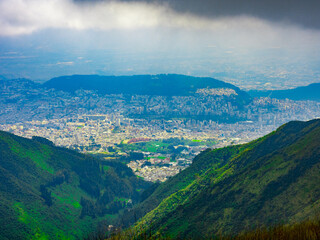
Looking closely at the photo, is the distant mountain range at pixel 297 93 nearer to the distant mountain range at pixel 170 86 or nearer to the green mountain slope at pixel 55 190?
the distant mountain range at pixel 170 86

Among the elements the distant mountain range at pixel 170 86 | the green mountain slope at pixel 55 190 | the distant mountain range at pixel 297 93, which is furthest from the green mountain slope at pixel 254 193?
the distant mountain range at pixel 297 93

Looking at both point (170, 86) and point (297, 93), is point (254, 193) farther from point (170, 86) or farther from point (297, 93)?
point (297, 93)

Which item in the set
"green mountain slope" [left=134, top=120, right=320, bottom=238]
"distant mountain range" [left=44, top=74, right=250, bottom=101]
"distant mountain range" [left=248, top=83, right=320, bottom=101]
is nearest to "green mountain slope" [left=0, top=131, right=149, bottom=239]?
"green mountain slope" [left=134, top=120, right=320, bottom=238]

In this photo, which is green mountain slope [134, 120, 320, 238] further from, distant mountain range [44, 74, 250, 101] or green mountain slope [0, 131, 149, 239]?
distant mountain range [44, 74, 250, 101]

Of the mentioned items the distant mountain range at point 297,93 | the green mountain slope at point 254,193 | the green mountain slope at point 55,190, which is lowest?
the green mountain slope at point 55,190

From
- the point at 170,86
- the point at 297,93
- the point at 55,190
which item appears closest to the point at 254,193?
the point at 55,190
